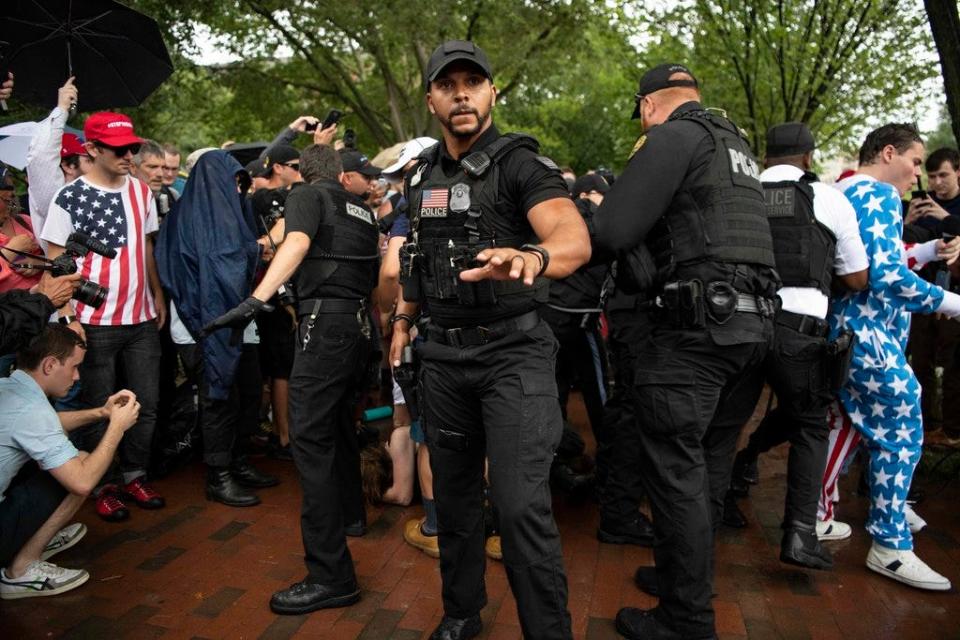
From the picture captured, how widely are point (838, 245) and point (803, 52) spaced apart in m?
6.90

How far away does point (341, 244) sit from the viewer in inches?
140

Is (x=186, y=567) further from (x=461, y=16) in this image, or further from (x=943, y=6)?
(x=461, y=16)

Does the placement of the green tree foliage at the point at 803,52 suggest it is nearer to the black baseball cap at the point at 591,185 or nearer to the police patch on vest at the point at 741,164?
the black baseball cap at the point at 591,185

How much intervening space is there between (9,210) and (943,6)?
568cm

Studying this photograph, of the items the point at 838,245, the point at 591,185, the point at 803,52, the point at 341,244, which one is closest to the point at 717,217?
the point at 838,245

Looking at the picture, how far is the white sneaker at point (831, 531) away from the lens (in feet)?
13.3

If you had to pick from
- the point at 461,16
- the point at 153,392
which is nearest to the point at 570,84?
the point at 461,16

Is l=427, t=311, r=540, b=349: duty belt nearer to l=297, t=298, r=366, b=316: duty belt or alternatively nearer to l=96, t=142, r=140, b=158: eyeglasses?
l=297, t=298, r=366, b=316: duty belt

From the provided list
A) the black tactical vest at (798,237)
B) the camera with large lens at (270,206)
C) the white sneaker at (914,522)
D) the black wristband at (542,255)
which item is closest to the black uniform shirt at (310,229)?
the black wristband at (542,255)

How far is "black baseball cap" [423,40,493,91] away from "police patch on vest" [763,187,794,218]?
1.52 meters

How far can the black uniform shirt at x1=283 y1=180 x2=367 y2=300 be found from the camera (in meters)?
3.37

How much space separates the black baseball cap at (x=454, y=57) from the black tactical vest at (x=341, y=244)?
99 cm

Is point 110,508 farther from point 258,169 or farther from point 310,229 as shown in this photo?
point 258,169

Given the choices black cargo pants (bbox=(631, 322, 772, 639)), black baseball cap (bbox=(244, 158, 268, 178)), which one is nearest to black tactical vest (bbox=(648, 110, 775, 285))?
black cargo pants (bbox=(631, 322, 772, 639))
